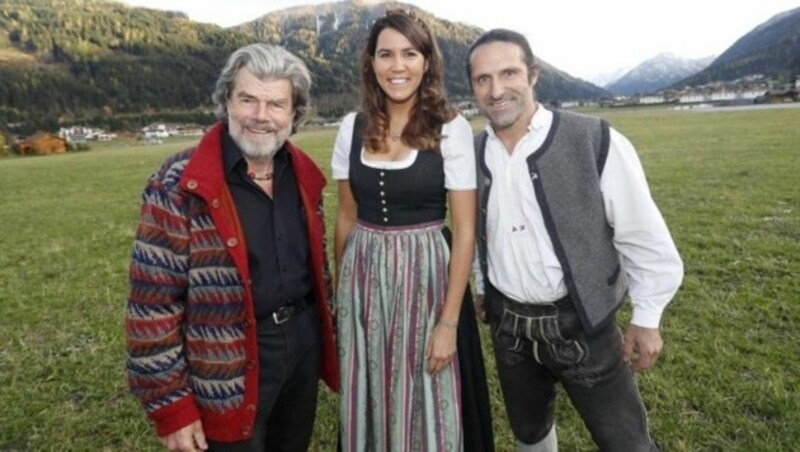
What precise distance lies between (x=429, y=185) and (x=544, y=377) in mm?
1108

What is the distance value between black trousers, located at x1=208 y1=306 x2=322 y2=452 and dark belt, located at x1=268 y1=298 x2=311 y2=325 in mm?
21

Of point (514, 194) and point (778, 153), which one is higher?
point (514, 194)


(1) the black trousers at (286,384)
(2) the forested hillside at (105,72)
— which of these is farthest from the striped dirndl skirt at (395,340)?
(2) the forested hillside at (105,72)

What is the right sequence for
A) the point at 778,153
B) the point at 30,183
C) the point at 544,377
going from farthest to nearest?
the point at 30,183 → the point at 778,153 → the point at 544,377

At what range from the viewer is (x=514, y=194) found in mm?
2363

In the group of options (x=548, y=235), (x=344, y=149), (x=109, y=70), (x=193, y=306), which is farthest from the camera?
(x=109, y=70)

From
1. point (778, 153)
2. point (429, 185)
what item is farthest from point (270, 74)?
point (778, 153)

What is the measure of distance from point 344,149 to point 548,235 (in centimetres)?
114

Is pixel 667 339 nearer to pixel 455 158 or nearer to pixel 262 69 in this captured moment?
pixel 455 158

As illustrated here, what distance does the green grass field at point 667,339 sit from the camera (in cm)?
371

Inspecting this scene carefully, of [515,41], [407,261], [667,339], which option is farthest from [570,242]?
[667,339]

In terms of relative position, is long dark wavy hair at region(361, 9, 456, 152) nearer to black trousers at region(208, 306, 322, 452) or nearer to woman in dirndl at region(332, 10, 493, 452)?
woman in dirndl at region(332, 10, 493, 452)

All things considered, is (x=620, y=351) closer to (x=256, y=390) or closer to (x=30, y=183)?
(x=256, y=390)

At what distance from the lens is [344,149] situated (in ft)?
9.07
